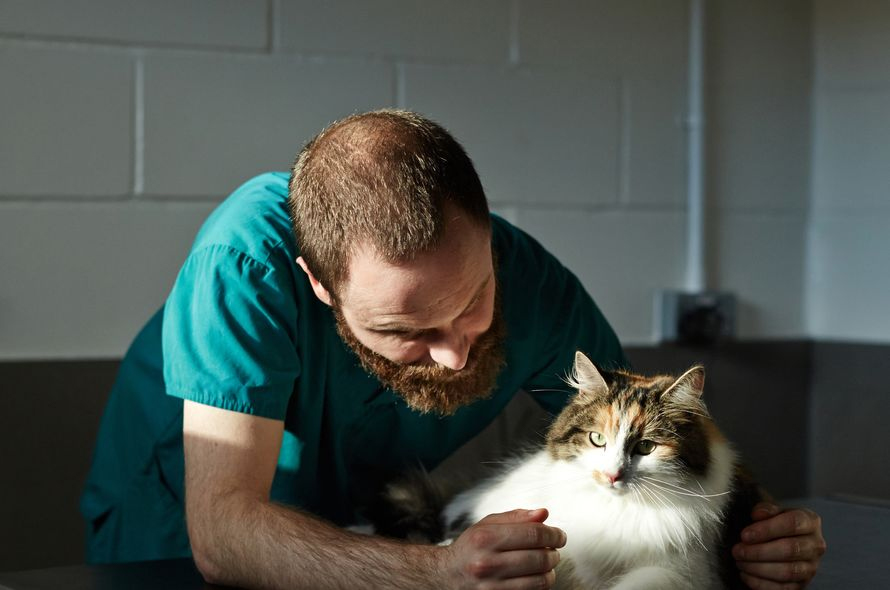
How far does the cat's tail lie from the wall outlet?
1.36 m

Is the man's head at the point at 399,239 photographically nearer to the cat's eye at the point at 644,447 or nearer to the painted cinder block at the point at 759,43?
the cat's eye at the point at 644,447

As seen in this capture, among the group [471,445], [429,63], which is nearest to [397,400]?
[471,445]

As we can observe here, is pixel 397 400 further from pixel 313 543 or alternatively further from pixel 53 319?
pixel 53 319

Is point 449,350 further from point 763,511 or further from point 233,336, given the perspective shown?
point 763,511

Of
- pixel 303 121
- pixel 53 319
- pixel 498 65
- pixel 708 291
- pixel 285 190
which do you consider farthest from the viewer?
pixel 708 291

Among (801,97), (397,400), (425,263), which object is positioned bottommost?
(397,400)

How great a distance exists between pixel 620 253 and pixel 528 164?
0.35 metres

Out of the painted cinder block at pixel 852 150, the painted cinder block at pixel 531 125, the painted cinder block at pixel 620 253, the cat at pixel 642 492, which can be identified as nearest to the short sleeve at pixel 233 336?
the cat at pixel 642 492

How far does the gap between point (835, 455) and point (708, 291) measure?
0.61 meters

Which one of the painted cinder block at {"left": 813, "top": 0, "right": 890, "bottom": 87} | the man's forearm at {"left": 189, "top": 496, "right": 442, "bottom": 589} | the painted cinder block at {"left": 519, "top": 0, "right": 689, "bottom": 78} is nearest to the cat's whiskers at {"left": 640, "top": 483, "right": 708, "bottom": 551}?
the man's forearm at {"left": 189, "top": 496, "right": 442, "bottom": 589}

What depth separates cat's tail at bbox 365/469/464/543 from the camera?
136cm

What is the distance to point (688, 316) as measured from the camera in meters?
2.69

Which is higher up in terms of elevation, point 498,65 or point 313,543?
point 498,65

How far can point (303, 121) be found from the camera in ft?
7.35
